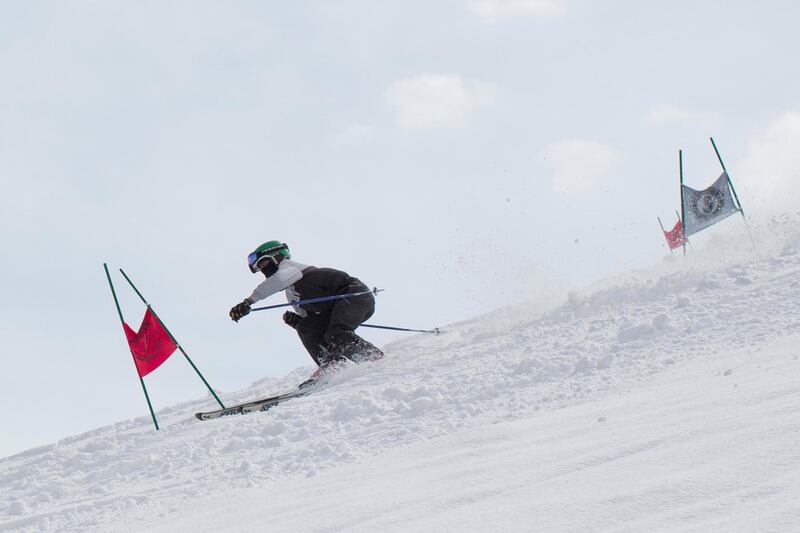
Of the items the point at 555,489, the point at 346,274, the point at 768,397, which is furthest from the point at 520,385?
the point at 346,274

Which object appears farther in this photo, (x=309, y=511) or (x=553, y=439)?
(x=553, y=439)

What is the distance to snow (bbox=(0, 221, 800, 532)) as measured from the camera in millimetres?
3395

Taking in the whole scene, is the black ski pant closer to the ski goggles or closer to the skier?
the skier

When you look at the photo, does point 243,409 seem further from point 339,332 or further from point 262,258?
point 262,258

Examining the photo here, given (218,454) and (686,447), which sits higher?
(218,454)

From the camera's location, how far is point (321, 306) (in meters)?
9.39

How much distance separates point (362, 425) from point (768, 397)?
277cm

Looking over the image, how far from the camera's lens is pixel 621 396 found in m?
5.39

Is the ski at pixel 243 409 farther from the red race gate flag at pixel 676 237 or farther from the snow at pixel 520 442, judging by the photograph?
the red race gate flag at pixel 676 237

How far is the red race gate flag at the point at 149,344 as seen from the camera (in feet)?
28.9

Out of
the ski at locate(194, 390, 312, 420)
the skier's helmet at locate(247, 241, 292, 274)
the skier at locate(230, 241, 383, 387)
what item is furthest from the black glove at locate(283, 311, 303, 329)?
the ski at locate(194, 390, 312, 420)

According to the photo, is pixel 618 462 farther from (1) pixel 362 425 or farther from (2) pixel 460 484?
(1) pixel 362 425

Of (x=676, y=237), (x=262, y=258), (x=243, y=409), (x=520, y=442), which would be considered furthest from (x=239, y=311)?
(x=676, y=237)

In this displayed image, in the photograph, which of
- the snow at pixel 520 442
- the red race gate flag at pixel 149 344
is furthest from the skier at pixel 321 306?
the red race gate flag at pixel 149 344
